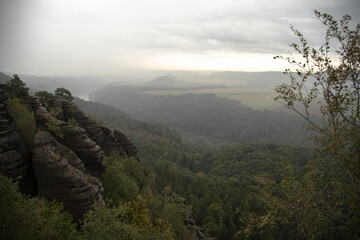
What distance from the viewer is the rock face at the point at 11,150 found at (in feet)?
52.9

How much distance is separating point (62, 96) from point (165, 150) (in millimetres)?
82061

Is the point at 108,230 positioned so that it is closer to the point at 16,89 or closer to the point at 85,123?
the point at 85,123

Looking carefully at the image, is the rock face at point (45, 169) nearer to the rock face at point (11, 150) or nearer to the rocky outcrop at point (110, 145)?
the rock face at point (11, 150)

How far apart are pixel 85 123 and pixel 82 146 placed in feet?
34.6

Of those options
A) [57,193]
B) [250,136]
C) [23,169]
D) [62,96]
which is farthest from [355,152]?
[250,136]

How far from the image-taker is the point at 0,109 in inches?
677

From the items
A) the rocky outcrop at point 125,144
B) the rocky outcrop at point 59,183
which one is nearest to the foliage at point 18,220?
the rocky outcrop at point 59,183

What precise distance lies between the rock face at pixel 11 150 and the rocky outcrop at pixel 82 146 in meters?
6.14

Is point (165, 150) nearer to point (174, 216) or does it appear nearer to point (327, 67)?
point (174, 216)

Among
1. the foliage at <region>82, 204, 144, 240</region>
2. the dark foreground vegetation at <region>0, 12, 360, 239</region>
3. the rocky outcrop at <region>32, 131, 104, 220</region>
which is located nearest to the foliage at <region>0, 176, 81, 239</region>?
the dark foreground vegetation at <region>0, 12, 360, 239</region>

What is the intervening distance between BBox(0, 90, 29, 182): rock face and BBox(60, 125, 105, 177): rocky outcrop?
242 inches

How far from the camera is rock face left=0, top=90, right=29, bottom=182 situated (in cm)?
A: 1612

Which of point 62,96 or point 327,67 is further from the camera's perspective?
point 62,96

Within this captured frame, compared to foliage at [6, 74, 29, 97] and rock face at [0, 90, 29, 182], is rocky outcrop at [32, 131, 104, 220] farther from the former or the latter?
foliage at [6, 74, 29, 97]
